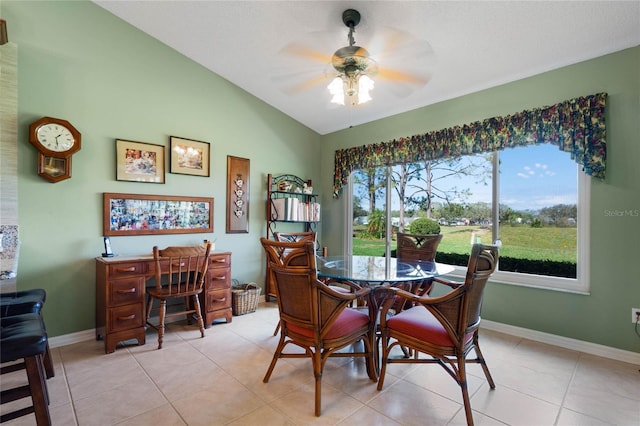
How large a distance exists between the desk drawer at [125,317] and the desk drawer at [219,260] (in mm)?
766

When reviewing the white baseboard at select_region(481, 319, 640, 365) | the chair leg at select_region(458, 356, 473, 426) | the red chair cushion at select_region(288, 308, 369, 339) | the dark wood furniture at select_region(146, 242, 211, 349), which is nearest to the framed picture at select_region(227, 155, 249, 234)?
the dark wood furniture at select_region(146, 242, 211, 349)

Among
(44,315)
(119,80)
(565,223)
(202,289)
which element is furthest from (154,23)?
(565,223)

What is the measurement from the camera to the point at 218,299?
11.1ft

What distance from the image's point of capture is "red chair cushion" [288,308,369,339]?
1.99 m

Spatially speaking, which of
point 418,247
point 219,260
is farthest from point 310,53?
point 219,260

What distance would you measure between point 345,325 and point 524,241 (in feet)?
7.72

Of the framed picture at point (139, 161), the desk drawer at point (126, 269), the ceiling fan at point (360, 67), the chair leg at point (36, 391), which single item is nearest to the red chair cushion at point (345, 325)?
the chair leg at point (36, 391)

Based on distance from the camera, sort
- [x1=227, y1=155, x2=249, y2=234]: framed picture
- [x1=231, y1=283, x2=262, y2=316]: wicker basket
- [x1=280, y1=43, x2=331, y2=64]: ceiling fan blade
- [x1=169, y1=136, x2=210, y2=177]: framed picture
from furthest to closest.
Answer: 1. [x1=227, y1=155, x2=249, y2=234]: framed picture
2. [x1=231, y1=283, x2=262, y2=316]: wicker basket
3. [x1=169, y1=136, x2=210, y2=177]: framed picture
4. [x1=280, y1=43, x2=331, y2=64]: ceiling fan blade

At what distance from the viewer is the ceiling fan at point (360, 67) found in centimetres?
210

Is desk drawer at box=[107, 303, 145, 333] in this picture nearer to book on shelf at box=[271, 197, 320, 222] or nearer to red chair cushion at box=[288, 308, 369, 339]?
red chair cushion at box=[288, 308, 369, 339]

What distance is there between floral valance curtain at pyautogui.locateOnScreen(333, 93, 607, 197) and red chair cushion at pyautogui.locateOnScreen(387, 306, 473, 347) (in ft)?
6.79

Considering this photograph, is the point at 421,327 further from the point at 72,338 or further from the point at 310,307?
the point at 72,338

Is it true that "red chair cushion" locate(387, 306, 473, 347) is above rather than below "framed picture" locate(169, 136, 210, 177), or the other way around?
below

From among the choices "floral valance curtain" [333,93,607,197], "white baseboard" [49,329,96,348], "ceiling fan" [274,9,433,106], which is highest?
"ceiling fan" [274,9,433,106]
